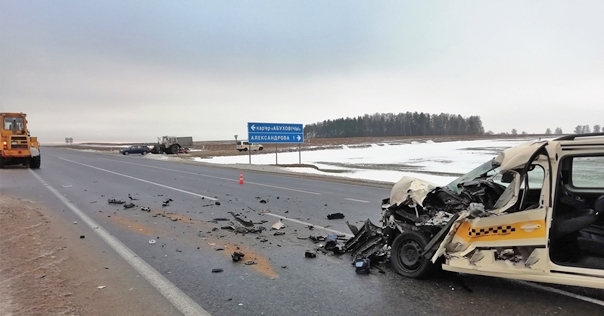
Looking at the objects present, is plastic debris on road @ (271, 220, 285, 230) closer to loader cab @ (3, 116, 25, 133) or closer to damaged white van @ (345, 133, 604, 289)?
damaged white van @ (345, 133, 604, 289)

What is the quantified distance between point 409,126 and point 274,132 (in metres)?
147

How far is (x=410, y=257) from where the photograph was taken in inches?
204

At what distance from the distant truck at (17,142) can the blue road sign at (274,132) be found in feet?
46.3

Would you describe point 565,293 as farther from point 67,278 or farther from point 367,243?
point 67,278

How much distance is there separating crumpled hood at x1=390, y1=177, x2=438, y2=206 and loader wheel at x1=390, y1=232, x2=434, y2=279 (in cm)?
47

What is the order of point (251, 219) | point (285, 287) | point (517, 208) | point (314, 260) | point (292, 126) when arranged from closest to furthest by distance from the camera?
point (517, 208) → point (285, 287) → point (314, 260) → point (251, 219) → point (292, 126)

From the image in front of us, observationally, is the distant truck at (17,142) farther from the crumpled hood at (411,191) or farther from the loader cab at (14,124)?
the crumpled hood at (411,191)

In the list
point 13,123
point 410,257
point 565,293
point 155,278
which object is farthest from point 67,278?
point 13,123

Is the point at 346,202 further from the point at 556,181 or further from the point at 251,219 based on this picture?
the point at 556,181

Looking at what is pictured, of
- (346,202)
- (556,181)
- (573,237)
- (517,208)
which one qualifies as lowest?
(346,202)

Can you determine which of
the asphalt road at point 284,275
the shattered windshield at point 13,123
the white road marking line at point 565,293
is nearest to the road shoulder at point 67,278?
the asphalt road at point 284,275

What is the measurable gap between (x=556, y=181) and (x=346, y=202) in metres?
7.77

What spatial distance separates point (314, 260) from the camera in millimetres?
5887

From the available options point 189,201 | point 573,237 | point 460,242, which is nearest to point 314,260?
point 460,242
